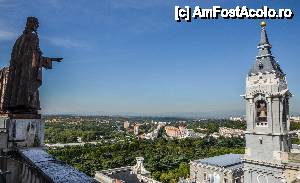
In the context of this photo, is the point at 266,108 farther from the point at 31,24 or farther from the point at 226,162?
the point at 31,24

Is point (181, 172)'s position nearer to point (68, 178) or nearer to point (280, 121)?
point (280, 121)

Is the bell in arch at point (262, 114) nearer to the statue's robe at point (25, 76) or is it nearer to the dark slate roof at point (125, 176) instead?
the dark slate roof at point (125, 176)

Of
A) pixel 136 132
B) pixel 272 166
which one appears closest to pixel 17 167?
pixel 272 166

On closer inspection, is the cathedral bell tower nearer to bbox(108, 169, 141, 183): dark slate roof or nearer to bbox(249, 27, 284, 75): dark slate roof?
bbox(249, 27, 284, 75): dark slate roof

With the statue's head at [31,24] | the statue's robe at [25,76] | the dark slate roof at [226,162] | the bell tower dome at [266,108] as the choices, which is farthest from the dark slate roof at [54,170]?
the dark slate roof at [226,162]

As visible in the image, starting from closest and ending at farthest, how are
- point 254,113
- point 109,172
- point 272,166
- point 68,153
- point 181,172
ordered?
point 272,166 < point 254,113 < point 109,172 < point 181,172 < point 68,153
